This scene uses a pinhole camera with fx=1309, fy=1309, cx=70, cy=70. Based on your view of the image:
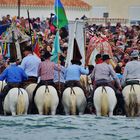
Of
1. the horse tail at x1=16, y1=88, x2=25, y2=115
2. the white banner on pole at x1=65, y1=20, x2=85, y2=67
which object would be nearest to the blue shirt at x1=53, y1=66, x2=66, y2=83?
the horse tail at x1=16, y1=88, x2=25, y2=115

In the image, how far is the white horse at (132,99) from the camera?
132 ft

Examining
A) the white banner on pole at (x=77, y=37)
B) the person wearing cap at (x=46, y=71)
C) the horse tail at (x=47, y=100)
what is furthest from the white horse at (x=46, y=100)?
the white banner on pole at (x=77, y=37)

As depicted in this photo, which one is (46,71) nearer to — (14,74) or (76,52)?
(14,74)

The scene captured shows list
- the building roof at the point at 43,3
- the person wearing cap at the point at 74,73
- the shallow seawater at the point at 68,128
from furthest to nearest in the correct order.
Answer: the building roof at the point at 43,3 → the person wearing cap at the point at 74,73 → the shallow seawater at the point at 68,128

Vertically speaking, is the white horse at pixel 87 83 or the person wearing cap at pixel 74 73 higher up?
the person wearing cap at pixel 74 73

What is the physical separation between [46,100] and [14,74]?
131cm

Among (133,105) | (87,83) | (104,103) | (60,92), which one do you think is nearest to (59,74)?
(60,92)

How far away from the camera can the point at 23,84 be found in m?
41.1

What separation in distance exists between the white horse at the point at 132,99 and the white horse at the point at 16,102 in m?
3.05

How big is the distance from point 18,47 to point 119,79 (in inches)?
209

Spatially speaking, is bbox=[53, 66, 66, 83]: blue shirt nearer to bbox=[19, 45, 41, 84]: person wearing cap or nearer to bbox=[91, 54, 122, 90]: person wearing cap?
bbox=[19, 45, 41, 84]: person wearing cap

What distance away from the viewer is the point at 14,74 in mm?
40156

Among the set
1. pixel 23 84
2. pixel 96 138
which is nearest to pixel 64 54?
pixel 23 84

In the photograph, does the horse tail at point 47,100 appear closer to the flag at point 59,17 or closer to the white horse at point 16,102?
the white horse at point 16,102
